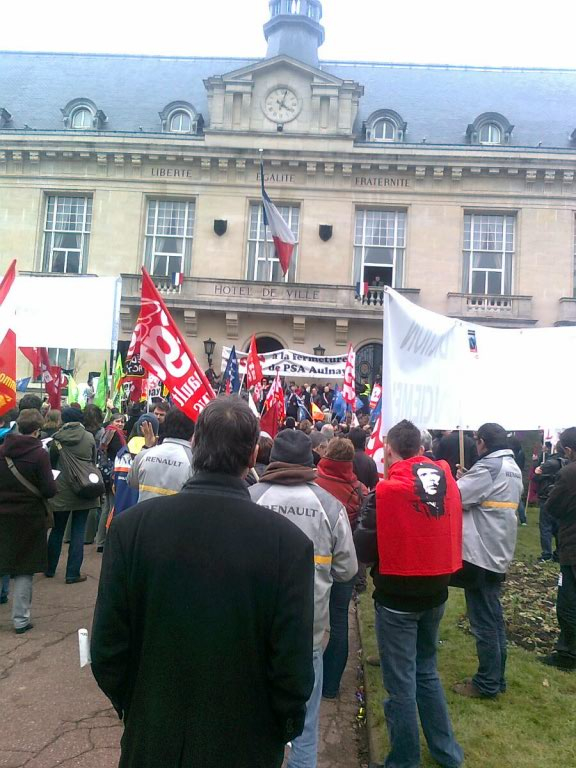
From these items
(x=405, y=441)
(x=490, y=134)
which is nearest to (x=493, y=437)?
(x=405, y=441)

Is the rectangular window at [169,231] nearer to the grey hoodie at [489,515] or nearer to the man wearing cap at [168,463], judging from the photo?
the man wearing cap at [168,463]

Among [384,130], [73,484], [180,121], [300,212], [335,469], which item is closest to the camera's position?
[335,469]

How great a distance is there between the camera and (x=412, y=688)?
10.6 ft

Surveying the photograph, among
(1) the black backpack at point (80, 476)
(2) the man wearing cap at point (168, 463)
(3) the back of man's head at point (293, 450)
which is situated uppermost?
(3) the back of man's head at point (293, 450)

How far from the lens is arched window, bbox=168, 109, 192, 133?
23.8 meters

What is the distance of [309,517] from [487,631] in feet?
6.42

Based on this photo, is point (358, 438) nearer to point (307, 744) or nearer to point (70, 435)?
point (70, 435)

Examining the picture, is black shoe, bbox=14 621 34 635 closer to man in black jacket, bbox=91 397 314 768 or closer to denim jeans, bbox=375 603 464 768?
denim jeans, bbox=375 603 464 768

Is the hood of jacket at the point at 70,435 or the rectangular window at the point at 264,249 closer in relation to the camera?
the hood of jacket at the point at 70,435

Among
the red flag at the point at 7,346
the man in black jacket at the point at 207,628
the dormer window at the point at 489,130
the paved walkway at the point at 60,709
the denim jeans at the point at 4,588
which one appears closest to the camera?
the man in black jacket at the point at 207,628

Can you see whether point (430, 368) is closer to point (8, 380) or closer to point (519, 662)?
point (519, 662)

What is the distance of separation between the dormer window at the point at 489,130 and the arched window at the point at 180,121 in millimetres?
11028

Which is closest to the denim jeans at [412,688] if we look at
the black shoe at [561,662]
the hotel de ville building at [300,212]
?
the black shoe at [561,662]

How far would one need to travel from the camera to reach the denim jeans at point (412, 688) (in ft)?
10.4
